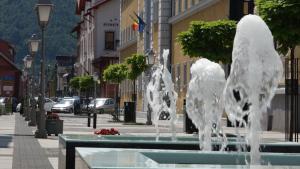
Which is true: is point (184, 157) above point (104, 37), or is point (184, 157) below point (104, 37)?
below

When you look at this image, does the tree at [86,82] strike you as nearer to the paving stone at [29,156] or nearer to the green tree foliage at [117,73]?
the green tree foliage at [117,73]

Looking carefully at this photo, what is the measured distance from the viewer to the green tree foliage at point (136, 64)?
150 ft

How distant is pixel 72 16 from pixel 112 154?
621 ft

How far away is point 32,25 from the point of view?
181 m

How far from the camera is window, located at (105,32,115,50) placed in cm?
10294

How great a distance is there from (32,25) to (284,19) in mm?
166751

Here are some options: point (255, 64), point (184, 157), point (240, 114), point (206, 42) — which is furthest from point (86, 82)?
point (184, 157)

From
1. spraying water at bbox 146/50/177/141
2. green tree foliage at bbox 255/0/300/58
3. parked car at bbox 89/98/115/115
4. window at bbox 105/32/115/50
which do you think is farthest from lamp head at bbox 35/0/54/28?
window at bbox 105/32/115/50

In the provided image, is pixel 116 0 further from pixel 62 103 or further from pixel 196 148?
pixel 196 148

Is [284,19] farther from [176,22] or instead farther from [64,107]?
[64,107]

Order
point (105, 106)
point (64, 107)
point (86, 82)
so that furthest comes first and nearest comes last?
1. point (86, 82)
2. point (64, 107)
3. point (105, 106)

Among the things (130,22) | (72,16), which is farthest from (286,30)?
(72,16)

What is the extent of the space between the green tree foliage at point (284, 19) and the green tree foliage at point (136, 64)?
93.9 ft

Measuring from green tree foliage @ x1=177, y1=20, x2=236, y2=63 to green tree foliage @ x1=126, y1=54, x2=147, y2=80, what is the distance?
18.3m
